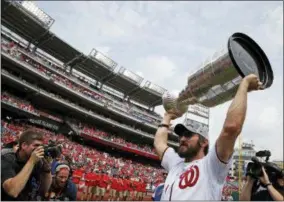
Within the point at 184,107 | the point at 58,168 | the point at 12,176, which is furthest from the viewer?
the point at 58,168

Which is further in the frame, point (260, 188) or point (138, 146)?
point (138, 146)

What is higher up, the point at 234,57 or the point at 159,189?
the point at 234,57

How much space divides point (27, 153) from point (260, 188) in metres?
2.48

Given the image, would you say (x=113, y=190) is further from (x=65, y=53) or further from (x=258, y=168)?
(x=65, y=53)

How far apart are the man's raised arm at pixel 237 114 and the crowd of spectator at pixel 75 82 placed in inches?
1162

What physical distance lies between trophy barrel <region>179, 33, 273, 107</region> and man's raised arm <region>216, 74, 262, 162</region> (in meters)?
0.07

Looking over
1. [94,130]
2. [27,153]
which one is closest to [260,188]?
[27,153]

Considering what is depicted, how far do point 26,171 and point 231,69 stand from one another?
7.01 ft

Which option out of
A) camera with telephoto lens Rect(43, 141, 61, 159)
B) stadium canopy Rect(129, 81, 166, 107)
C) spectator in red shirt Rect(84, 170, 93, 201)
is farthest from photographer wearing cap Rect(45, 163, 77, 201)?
stadium canopy Rect(129, 81, 166, 107)

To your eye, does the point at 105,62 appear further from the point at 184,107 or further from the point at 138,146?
the point at 184,107

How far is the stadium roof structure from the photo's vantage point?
3284cm

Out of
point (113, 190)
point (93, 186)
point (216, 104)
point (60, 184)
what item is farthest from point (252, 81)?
point (113, 190)

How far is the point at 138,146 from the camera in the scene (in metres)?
45.3

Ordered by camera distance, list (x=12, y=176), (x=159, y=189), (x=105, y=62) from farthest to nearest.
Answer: (x=105, y=62) → (x=159, y=189) → (x=12, y=176)
